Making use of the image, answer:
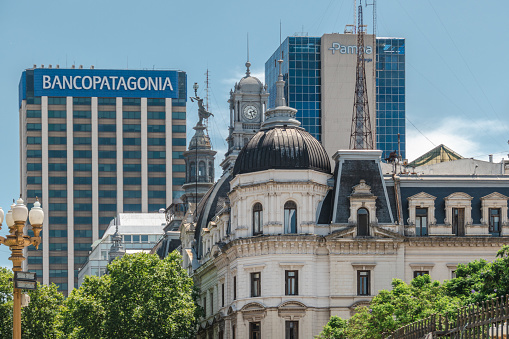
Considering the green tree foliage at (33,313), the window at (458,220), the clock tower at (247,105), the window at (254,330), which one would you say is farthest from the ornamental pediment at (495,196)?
the green tree foliage at (33,313)

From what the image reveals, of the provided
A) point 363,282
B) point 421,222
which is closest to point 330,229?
point 363,282

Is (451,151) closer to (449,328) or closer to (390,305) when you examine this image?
(390,305)

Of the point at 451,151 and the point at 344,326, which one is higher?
the point at 451,151

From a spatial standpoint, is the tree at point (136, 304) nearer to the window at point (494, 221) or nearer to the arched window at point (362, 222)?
the arched window at point (362, 222)

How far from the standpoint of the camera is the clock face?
137 meters

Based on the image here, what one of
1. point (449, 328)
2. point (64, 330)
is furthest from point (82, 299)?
point (449, 328)

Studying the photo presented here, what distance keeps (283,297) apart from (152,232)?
9775 centimetres

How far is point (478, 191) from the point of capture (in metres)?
96.9

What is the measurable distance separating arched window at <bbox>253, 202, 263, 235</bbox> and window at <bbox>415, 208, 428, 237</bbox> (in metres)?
11.9

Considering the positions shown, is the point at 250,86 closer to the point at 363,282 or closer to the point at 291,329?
the point at 363,282

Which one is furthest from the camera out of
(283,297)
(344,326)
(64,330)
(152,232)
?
(152,232)

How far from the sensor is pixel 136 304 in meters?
104

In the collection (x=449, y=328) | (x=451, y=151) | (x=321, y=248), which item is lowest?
(x=449, y=328)

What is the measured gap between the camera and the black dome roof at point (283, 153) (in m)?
94.4
